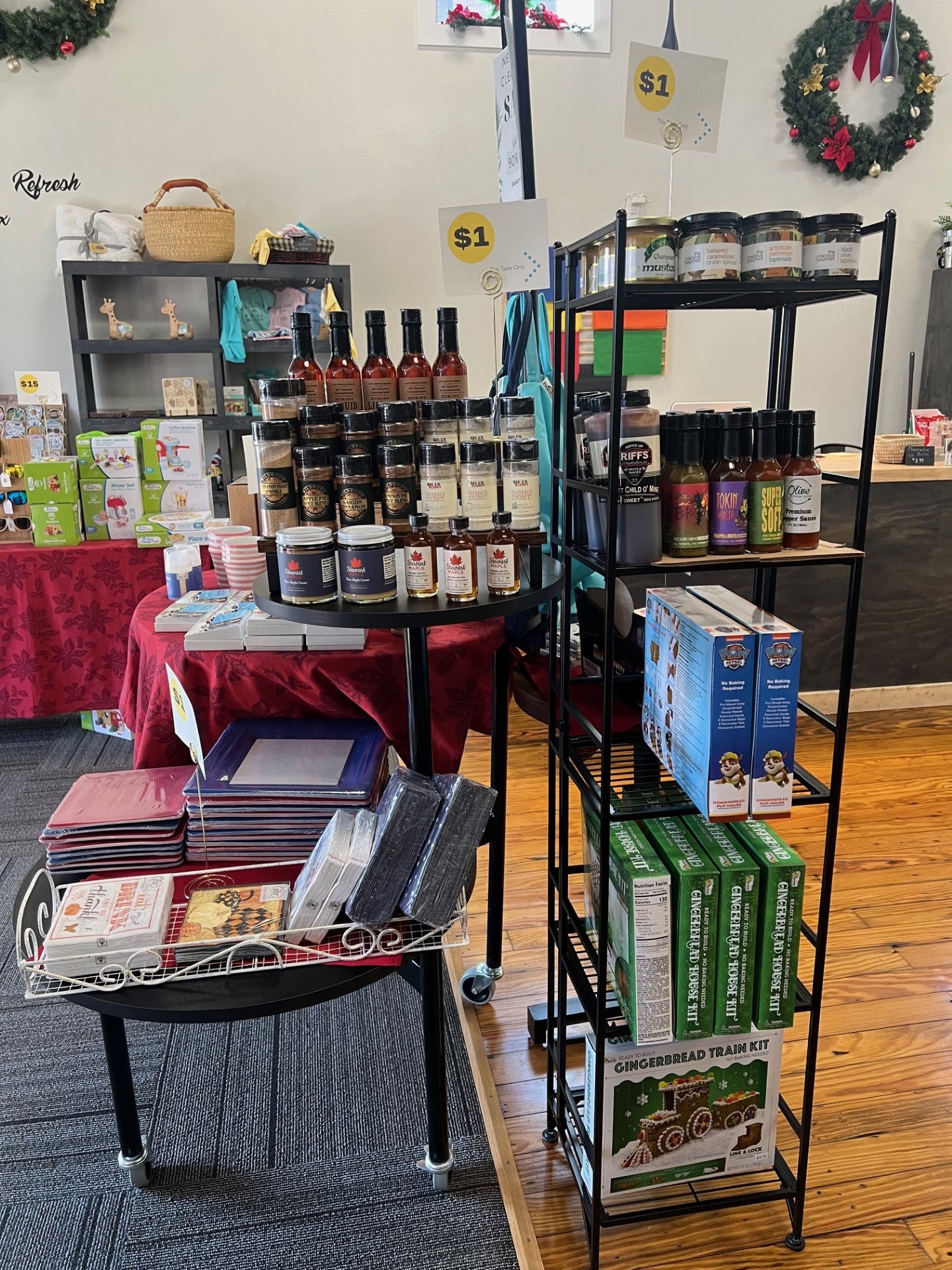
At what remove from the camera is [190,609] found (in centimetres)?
195

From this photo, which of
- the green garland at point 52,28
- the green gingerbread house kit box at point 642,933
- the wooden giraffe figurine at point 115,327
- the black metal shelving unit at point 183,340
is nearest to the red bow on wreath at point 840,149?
the black metal shelving unit at point 183,340

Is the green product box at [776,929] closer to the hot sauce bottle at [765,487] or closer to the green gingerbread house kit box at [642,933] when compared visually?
the green gingerbread house kit box at [642,933]

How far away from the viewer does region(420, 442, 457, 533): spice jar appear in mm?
1286

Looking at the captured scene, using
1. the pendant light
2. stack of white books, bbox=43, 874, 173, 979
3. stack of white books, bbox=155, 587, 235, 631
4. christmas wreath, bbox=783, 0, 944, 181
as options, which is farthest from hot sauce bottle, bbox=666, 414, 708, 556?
christmas wreath, bbox=783, 0, 944, 181

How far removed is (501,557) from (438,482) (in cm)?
14

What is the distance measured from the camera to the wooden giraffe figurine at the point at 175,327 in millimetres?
4223

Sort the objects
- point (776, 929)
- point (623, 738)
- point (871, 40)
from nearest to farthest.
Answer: point (776, 929), point (623, 738), point (871, 40)

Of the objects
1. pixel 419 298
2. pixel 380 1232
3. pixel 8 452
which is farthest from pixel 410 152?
pixel 380 1232

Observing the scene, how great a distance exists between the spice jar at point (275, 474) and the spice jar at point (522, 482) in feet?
1.05

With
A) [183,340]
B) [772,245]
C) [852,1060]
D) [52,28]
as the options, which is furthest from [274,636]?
[52,28]

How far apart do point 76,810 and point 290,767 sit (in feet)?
1.22

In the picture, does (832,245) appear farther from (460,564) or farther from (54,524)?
(54,524)

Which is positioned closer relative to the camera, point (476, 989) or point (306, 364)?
point (306, 364)

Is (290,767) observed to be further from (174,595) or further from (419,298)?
(419,298)
